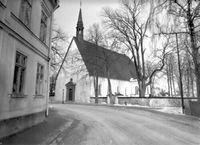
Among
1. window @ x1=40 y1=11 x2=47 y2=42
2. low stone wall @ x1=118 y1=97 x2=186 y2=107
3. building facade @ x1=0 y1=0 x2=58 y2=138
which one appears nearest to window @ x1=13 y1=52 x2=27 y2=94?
building facade @ x1=0 y1=0 x2=58 y2=138

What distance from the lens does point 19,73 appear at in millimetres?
8148

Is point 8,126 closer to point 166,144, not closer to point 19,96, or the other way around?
point 19,96

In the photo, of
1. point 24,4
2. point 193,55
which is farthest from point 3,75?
point 193,55

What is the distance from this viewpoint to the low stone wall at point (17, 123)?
21.9 ft

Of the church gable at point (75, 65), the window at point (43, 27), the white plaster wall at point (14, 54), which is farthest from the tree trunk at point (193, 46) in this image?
the church gable at point (75, 65)

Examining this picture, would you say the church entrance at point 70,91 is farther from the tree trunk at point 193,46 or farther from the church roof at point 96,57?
the tree trunk at point 193,46

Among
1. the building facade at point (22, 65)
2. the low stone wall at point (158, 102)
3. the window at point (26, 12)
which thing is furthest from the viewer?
the low stone wall at point (158, 102)

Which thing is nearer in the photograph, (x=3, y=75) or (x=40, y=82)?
(x=3, y=75)

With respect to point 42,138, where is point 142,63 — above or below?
above

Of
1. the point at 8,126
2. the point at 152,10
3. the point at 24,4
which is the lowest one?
the point at 8,126

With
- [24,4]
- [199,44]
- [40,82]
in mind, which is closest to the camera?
[24,4]

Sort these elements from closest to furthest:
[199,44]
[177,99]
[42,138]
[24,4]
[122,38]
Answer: [42,138] < [24,4] < [199,44] < [177,99] < [122,38]

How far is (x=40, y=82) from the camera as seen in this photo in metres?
11.2

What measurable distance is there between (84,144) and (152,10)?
9.20 m
